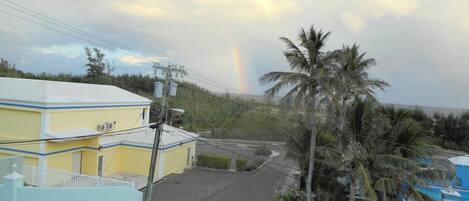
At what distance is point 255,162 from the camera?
33719mm

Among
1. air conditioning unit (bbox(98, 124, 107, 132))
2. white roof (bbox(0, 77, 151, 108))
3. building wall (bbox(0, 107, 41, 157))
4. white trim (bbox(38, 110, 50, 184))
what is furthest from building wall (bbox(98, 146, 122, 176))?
building wall (bbox(0, 107, 41, 157))

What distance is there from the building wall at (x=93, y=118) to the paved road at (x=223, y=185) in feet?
17.5

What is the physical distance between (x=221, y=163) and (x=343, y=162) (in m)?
14.2

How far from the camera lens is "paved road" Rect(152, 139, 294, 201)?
23.3 m

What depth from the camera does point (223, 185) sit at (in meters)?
26.5

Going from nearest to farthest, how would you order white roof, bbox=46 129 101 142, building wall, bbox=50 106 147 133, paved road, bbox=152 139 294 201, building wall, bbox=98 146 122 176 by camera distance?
1. white roof, bbox=46 129 101 142
2. building wall, bbox=50 106 147 133
3. paved road, bbox=152 139 294 201
4. building wall, bbox=98 146 122 176

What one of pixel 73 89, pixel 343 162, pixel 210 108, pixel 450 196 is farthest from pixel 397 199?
pixel 210 108

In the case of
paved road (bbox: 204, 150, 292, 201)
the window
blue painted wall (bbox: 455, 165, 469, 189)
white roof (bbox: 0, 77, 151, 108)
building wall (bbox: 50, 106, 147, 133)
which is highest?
white roof (bbox: 0, 77, 151, 108)

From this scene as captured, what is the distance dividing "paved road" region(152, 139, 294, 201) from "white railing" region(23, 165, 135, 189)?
4.07 m

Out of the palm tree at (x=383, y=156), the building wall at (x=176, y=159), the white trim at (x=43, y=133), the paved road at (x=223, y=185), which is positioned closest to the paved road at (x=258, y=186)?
the paved road at (x=223, y=185)

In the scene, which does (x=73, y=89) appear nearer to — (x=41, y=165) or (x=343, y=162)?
(x=41, y=165)

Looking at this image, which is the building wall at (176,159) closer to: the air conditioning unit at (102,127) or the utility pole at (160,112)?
the air conditioning unit at (102,127)

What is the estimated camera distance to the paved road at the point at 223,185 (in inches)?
919

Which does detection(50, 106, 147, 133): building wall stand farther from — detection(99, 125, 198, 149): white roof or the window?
the window
